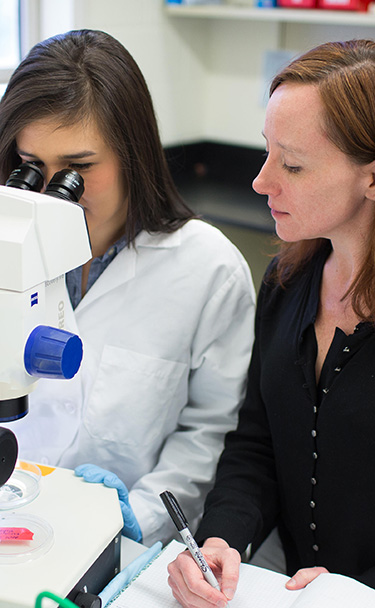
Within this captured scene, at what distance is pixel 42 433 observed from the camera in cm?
141

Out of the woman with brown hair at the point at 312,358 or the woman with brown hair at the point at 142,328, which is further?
the woman with brown hair at the point at 142,328

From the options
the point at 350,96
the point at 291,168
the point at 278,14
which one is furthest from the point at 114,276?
the point at 278,14

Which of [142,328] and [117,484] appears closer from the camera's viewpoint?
[117,484]

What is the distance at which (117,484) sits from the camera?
44.7 inches

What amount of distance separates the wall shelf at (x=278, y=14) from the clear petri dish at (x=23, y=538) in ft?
6.87

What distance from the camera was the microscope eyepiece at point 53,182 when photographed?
40.9 inches

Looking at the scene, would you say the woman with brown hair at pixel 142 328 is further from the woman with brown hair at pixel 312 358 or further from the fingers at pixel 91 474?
the fingers at pixel 91 474

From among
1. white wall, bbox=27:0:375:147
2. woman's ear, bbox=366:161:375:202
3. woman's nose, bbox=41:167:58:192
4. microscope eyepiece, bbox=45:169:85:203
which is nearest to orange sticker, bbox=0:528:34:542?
microscope eyepiece, bbox=45:169:85:203

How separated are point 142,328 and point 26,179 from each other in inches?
17.3

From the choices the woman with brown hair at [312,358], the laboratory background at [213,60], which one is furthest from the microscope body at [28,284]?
the laboratory background at [213,60]

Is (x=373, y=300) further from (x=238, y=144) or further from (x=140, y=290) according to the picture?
(x=238, y=144)

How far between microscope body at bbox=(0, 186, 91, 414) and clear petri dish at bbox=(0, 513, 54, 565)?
172mm

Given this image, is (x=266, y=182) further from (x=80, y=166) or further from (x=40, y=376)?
(x=40, y=376)

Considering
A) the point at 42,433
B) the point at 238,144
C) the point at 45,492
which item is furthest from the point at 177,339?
the point at 238,144
